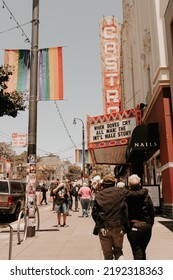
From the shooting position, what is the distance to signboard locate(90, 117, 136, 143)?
1875cm

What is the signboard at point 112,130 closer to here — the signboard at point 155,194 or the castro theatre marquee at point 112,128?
the castro theatre marquee at point 112,128

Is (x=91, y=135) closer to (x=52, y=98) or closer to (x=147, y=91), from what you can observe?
(x=147, y=91)

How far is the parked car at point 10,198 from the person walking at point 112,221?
11.0 metres

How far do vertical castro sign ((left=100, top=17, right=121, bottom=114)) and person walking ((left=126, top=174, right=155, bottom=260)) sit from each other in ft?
94.4

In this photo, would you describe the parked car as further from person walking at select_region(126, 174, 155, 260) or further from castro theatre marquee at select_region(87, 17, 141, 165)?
person walking at select_region(126, 174, 155, 260)

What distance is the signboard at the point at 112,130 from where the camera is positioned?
738 inches

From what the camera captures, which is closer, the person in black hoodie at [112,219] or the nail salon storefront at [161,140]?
the person in black hoodie at [112,219]

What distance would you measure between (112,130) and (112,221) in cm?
1417

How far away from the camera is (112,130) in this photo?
19.2 meters

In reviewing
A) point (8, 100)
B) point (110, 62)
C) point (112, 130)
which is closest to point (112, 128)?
point (112, 130)

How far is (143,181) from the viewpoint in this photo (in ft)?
75.0

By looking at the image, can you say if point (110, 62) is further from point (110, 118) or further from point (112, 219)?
point (112, 219)

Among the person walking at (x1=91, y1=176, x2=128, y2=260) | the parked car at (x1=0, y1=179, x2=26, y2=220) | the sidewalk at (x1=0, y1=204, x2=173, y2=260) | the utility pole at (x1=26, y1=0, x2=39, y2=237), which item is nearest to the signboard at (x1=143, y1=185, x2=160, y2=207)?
the sidewalk at (x1=0, y1=204, x2=173, y2=260)

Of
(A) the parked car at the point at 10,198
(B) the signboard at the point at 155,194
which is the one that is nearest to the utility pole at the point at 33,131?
(A) the parked car at the point at 10,198
